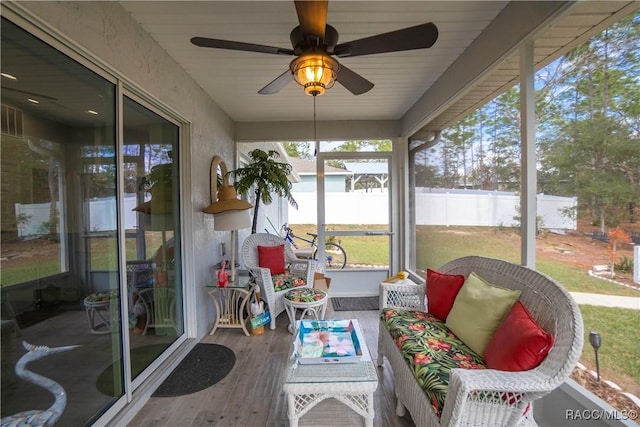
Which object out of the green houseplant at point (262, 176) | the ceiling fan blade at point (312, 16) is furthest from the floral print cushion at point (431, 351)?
the green houseplant at point (262, 176)

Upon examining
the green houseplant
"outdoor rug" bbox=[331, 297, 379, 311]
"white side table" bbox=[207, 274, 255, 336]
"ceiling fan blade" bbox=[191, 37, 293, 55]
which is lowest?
"outdoor rug" bbox=[331, 297, 379, 311]

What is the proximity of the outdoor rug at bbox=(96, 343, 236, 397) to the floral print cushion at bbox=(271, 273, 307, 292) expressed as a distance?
0.81 metres

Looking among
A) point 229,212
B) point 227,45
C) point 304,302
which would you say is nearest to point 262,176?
point 229,212

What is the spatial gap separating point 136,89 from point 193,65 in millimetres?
752

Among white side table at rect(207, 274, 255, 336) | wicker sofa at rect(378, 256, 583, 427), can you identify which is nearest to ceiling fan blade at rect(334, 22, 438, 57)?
wicker sofa at rect(378, 256, 583, 427)

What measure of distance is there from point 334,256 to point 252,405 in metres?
2.66

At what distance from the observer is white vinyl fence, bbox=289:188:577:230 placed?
178 centimetres

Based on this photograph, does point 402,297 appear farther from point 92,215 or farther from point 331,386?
point 92,215

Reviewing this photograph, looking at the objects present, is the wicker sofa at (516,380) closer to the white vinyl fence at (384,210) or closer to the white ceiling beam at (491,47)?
the white vinyl fence at (384,210)

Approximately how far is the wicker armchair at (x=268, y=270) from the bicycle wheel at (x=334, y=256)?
741mm

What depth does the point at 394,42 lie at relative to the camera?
4.97 feet

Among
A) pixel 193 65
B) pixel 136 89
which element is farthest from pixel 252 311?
pixel 193 65

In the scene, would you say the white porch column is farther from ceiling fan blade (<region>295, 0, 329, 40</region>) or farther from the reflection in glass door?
the reflection in glass door

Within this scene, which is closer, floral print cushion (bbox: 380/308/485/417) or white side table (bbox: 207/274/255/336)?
floral print cushion (bbox: 380/308/485/417)
